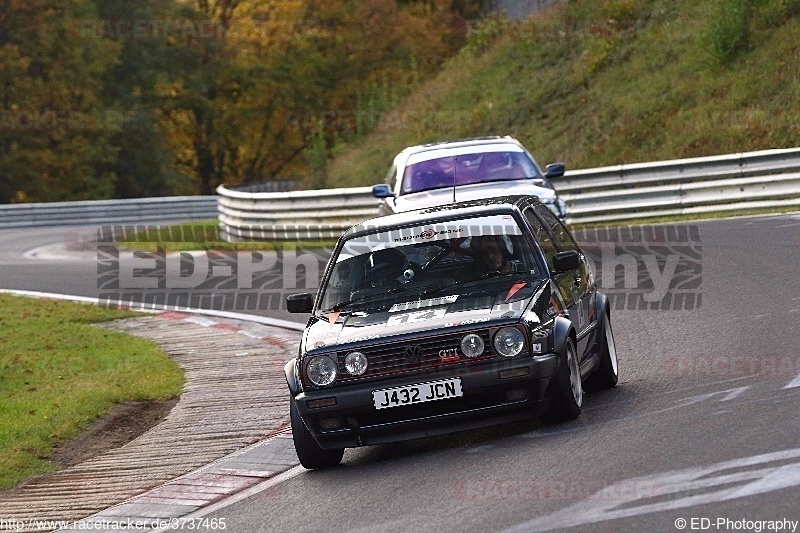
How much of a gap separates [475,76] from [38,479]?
32690mm

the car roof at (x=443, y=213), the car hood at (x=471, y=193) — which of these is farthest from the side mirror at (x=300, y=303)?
the car hood at (x=471, y=193)

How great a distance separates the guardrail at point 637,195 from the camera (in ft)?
78.9

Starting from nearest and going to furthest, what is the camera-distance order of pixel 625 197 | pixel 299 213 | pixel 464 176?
1. pixel 464 176
2. pixel 625 197
3. pixel 299 213

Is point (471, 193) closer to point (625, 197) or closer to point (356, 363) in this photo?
point (356, 363)

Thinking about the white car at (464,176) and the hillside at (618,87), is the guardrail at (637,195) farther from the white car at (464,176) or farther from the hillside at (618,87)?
the white car at (464,176)

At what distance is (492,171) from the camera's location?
17.5 m

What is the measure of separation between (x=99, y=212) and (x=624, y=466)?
38.8 meters

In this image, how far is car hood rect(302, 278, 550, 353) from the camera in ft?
28.2

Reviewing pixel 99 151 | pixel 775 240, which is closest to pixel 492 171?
pixel 775 240

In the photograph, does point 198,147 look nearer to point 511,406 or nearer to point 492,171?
point 492,171

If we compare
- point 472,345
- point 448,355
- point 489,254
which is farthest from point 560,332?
point 489,254

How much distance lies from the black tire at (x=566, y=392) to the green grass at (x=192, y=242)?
16.8 meters

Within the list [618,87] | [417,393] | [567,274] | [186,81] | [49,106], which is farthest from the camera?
[186,81]

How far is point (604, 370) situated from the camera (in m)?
9.93
